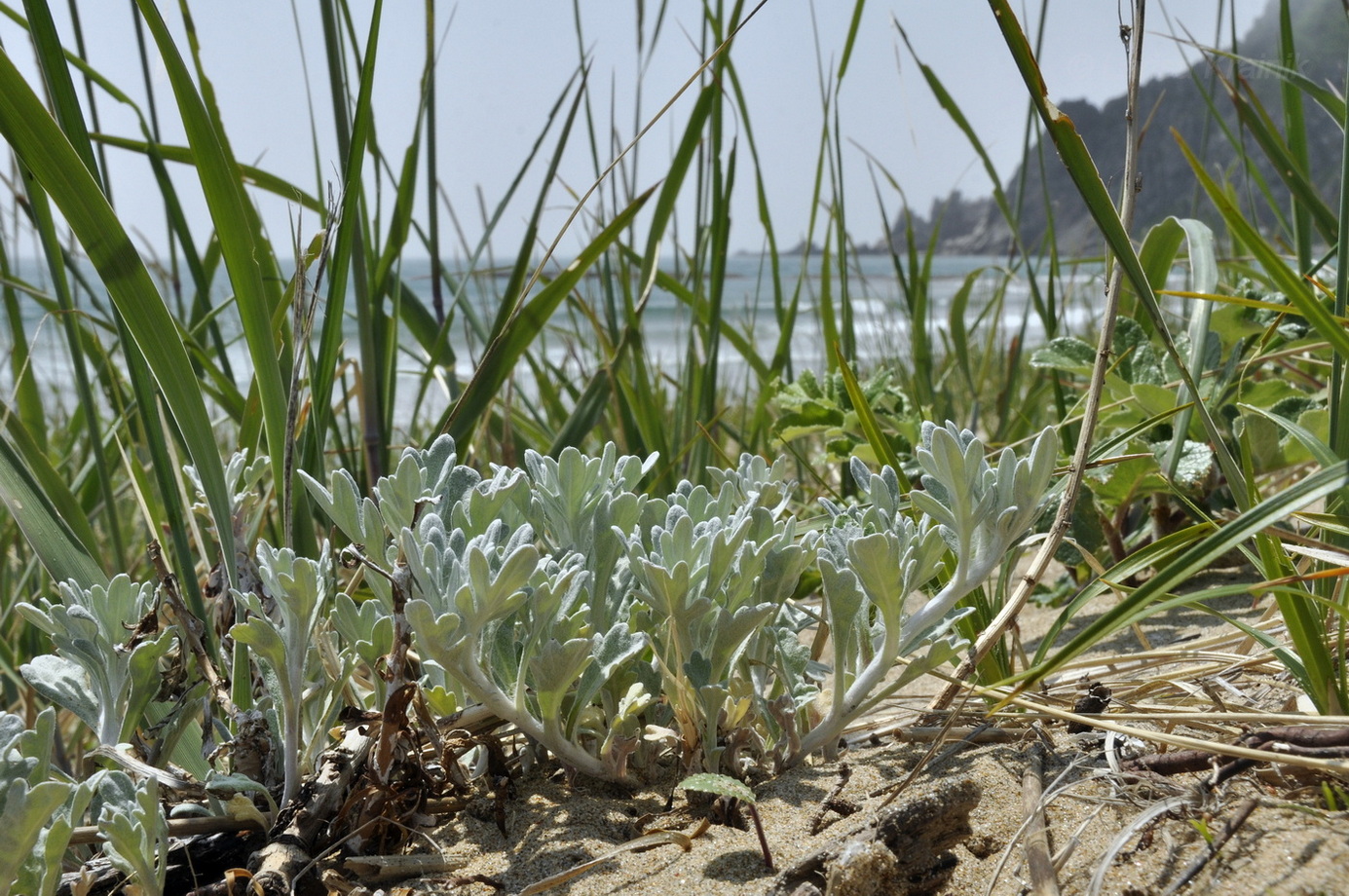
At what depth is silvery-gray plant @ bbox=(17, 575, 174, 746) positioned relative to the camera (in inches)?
36.1

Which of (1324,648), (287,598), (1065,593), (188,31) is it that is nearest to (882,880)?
(1324,648)

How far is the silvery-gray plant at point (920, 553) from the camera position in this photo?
88cm

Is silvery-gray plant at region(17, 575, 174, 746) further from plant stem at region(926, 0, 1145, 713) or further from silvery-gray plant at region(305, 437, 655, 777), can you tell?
plant stem at region(926, 0, 1145, 713)

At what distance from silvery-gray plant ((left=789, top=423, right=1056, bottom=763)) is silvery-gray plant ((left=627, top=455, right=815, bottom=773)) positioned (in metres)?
0.06

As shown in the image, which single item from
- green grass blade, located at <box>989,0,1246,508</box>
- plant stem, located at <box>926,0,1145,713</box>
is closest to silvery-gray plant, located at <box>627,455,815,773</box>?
plant stem, located at <box>926,0,1145,713</box>

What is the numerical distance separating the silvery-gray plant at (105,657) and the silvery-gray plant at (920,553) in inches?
25.0

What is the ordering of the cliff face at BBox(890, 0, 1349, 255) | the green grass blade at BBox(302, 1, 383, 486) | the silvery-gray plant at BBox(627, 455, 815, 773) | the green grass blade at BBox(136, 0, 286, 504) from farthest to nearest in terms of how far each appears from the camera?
the cliff face at BBox(890, 0, 1349, 255)
the green grass blade at BBox(302, 1, 383, 486)
the green grass blade at BBox(136, 0, 286, 504)
the silvery-gray plant at BBox(627, 455, 815, 773)

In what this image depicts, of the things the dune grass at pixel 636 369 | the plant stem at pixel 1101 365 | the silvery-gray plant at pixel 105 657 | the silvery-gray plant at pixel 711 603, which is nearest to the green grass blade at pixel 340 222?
the dune grass at pixel 636 369

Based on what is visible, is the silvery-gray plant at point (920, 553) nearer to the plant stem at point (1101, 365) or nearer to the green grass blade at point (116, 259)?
the plant stem at point (1101, 365)

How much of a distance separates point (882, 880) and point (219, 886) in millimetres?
538

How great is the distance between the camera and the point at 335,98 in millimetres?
1380

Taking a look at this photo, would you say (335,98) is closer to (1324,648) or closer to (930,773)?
(930,773)

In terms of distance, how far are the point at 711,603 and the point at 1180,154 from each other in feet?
88.5

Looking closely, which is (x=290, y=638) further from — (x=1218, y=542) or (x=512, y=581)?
(x=1218, y=542)
